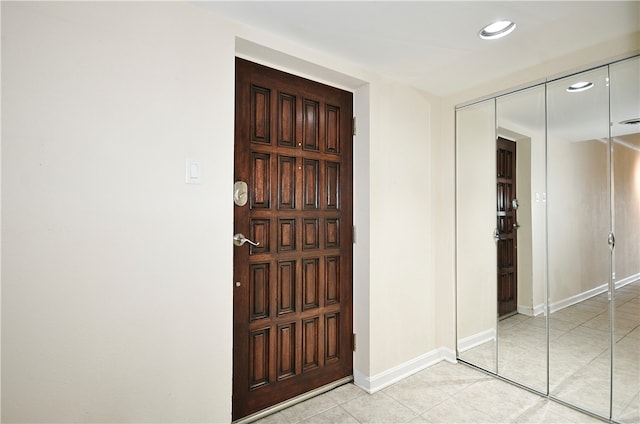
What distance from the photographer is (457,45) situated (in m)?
1.97

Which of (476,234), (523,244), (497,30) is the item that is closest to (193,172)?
(497,30)

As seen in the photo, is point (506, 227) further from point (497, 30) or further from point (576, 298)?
point (497, 30)

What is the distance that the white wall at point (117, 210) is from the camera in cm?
124

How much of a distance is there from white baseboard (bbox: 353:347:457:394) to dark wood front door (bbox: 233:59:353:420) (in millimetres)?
147

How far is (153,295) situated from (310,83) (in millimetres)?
1636

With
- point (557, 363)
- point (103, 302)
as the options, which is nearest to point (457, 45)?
point (557, 363)

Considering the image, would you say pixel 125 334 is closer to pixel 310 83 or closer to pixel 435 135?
pixel 310 83

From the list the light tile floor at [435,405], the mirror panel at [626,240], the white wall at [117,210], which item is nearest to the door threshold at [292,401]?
the light tile floor at [435,405]

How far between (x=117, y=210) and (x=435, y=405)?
2.22 metres

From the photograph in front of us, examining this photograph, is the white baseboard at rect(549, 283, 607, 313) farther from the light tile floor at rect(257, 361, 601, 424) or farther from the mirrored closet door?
the light tile floor at rect(257, 361, 601, 424)

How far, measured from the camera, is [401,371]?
2471 millimetres

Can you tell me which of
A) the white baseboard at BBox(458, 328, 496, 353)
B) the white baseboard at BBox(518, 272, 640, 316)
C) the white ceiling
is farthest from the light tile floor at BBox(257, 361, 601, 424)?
the white ceiling

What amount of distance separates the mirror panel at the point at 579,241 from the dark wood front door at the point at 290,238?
4.63 feet

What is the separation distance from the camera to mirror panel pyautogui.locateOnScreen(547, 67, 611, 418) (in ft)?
6.49
